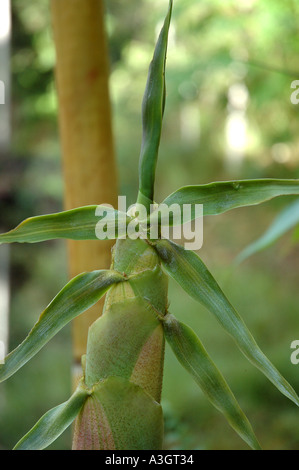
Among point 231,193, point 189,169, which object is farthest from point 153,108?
point 189,169

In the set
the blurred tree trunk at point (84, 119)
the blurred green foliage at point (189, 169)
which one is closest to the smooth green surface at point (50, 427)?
the blurred tree trunk at point (84, 119)

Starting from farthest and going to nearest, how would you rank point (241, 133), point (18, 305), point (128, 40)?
point (241, 133) < point (128, 40) < point (18, 305)

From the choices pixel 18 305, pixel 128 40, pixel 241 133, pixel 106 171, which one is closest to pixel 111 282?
pixel 106 171

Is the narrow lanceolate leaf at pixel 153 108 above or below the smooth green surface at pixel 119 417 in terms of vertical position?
above

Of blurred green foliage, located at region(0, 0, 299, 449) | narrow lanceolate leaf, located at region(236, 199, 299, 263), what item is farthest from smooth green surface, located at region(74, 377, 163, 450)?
blurred green foliage, located at region(0, 0, 299, 449)

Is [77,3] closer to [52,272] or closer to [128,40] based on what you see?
[52,272]

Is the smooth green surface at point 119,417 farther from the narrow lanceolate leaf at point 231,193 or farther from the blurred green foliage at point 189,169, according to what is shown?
the blurred green foliage at point 189,169
